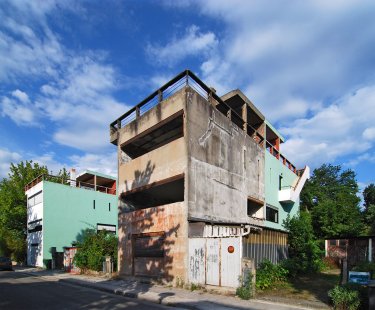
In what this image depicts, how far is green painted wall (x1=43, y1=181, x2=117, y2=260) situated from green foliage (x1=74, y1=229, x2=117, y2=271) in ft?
28.4

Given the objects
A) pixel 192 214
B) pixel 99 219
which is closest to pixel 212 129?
pixel 192 214

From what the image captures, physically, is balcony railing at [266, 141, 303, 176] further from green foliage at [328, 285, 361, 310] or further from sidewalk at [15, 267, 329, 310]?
green foliage at [328, 285, 361, 310]

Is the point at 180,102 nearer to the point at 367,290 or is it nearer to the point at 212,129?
the point at 212,129

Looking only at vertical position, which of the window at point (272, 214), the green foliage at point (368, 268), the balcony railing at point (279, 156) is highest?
the balcony railing at point (279, 156)

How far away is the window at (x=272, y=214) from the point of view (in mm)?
24256

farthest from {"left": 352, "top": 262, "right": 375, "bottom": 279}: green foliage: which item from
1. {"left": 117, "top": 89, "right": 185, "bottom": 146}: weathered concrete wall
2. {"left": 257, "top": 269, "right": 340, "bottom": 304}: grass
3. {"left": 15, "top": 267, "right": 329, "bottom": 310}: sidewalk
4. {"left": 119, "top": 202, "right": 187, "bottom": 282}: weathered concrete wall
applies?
{"left": 117, "top": 89, "right": 185, "bottom": 146}: weathered concrete wall

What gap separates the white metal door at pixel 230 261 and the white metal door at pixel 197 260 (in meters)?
1.06

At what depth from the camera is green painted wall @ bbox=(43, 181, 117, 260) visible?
29144 millimetres

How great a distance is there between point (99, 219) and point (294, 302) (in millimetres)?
26681

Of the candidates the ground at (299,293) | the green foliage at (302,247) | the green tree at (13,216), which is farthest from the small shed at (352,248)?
the green tree at (13,216)

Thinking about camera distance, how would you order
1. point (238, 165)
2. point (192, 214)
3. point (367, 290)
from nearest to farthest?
point (367, 290) < point (192, 214) < point (238, 165)

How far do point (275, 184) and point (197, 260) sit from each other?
565 inches

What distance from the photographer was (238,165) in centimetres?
1933

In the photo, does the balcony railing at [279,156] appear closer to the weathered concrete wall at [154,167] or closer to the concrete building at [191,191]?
the concrete building at [191,191]
